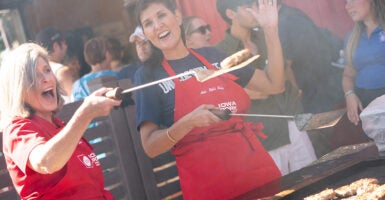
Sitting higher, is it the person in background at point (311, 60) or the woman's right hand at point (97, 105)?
the woman's right hand at point (97, 105)

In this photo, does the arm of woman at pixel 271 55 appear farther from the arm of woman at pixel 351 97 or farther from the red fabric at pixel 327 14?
the red fabric at pixel 327 14

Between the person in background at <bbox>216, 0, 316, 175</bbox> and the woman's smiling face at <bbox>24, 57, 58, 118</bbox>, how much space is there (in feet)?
6.93

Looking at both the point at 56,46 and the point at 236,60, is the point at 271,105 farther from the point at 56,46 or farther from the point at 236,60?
the point at 56,46

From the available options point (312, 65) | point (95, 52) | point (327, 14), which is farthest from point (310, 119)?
point (95, 52)

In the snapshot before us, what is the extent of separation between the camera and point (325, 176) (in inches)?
128

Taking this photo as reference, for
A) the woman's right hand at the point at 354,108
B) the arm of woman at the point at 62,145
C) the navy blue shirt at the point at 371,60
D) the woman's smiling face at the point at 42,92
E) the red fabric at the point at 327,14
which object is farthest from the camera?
the red fabric at the point at 327,14

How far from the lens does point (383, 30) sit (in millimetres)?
4504

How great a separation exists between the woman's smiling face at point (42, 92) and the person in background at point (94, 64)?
7.46 feet

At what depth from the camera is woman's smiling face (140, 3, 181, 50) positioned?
11.5 ft

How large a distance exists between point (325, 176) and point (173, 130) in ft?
2.71

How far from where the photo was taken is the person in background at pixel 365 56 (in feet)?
14.8

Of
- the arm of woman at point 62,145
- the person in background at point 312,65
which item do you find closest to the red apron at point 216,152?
the arm of woman at point 62,145

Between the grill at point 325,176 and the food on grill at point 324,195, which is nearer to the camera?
the food on grill at point 324,195

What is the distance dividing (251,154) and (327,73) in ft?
6.36
